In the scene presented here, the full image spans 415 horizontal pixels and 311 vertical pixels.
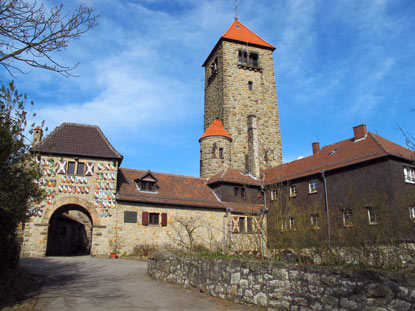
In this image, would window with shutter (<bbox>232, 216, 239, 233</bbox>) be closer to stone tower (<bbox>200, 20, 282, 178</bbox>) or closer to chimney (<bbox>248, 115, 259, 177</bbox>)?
stone tower (<bbox>200, 20, 282, 178</bbox>)

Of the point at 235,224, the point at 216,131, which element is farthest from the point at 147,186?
the point at 216,131

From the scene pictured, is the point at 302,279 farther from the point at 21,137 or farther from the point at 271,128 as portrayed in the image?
the point at 271,128

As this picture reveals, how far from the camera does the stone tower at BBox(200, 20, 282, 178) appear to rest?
33.9 metres

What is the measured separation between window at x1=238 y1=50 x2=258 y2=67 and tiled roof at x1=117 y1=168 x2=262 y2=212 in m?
16.3

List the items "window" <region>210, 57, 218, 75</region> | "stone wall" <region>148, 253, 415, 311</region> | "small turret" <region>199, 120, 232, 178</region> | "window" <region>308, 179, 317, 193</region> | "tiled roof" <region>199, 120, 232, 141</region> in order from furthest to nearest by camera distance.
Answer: "window" <region>210, 57, 218, 75</region>, "tiled roof" <region>199, 120, 232, 141</region>, "small turret" <region>199, 120, 232, 178</region>, "window" <region>308, 179, 317, 193</region>, "stone wall" <region>148, 253, 415, 311</region>

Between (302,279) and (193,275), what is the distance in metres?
4.18

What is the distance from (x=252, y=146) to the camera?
33.6 m

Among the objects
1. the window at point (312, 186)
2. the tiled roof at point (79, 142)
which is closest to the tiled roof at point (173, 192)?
the tiled roof at point (79, 142)

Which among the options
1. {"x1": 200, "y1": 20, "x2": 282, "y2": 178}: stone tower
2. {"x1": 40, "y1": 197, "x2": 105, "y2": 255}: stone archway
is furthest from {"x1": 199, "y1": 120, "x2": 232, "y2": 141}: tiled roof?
{"x1": 40, "y1": 197, "x2": 105, "y2": 255}: stone archway

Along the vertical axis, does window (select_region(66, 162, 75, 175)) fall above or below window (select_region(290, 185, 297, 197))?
above

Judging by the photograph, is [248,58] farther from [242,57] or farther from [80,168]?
[80,168]

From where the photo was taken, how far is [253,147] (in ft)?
110

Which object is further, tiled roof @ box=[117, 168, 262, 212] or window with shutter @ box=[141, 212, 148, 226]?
tiled roof @ box=[117, 168, 262, 212]

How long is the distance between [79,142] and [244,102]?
19048 mm
